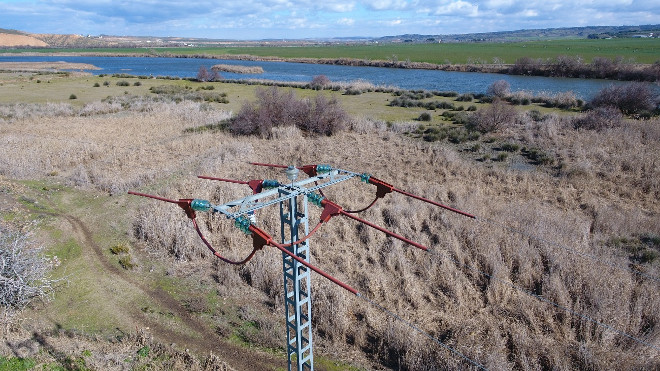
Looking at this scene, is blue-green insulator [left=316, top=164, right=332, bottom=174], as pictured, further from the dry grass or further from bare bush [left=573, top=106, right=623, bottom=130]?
bare bush [left=573, top=106, right=623, bottom=130]

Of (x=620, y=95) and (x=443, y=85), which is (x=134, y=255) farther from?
(x=443, y=85)

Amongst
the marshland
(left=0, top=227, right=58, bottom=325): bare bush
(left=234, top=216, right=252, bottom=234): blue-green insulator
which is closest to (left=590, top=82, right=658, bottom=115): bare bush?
the marshland

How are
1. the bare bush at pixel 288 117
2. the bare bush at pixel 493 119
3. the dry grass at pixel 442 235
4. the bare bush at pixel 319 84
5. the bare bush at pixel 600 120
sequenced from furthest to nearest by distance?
the bare bush at pixel 319 84
the bare bush at pixel 288 117
the bare bush at pixel 493 119
the bare bush at pixel 600 120
the dry grass at pixel 442 235

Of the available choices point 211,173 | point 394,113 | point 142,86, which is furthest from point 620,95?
point 142,86

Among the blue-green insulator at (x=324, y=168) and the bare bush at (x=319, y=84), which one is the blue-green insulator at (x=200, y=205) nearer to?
the blue-green insulator at (x=324, y=168)

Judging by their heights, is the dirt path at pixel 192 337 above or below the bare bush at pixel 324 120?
below

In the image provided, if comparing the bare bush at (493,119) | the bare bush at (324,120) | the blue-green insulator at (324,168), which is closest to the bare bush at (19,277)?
the blue-green insulator at (324,168)
